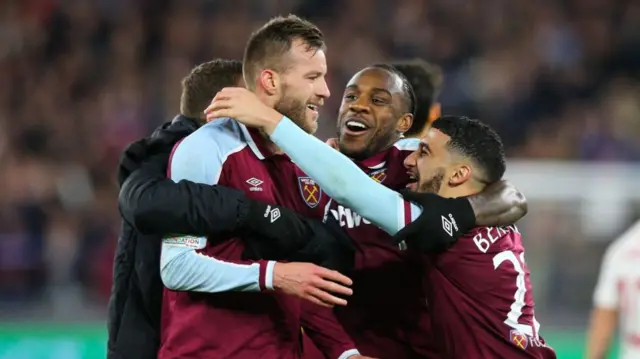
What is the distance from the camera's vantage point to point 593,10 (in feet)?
44.3

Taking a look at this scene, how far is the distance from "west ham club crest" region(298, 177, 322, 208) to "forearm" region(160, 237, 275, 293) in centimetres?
50

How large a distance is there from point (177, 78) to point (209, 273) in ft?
30.1

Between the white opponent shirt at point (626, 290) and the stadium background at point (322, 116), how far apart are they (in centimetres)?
434

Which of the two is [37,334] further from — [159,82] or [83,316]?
[159,82]

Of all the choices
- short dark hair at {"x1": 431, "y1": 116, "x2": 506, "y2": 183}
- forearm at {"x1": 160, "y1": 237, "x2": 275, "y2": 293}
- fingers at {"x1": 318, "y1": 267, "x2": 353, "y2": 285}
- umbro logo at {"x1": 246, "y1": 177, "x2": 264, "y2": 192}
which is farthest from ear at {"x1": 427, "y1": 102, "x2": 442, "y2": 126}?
forearm at {"x1": 160, "y1": 237, "x2": 275, "y2": 293}

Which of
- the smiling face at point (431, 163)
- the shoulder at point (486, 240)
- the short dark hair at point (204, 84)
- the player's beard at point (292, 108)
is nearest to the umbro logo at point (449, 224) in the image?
the shoulder at point (486, 240)

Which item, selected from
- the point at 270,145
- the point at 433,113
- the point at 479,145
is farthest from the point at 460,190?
the point at 433,113

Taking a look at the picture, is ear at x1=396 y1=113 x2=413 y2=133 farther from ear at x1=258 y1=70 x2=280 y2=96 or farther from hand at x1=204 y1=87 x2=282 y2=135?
hand at x1=204 y1=87 x2=282 y2=135

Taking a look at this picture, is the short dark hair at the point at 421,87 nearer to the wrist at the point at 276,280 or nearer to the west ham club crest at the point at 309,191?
the west ham club crest at the point at 309,191

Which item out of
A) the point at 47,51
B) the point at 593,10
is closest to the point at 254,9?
the point at 47,51

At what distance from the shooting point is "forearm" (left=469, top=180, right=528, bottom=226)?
11.9 ft

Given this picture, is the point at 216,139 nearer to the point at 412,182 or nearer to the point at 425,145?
the point at 425,145

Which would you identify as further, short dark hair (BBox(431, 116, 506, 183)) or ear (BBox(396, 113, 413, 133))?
ear (BBox(396, 113, 413, 133))

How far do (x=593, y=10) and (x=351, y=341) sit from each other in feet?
34.9
